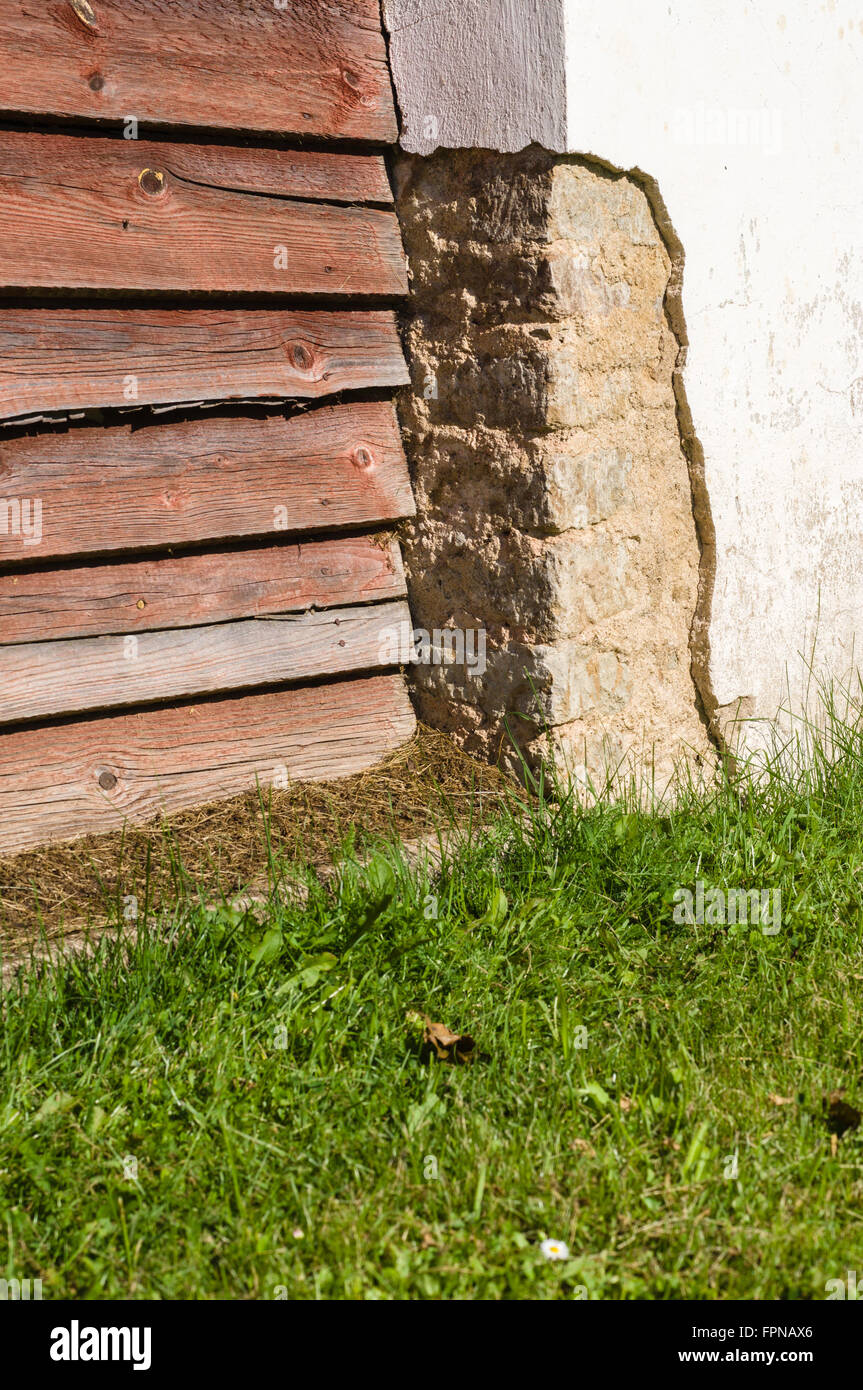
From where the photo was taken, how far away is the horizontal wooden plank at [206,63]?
2629 mm

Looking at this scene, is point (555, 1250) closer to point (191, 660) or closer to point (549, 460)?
point (191, 660)

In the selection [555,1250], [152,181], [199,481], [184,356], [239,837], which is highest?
[152,181]

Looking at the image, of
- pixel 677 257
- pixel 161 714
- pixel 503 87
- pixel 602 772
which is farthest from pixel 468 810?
pixel 503 87

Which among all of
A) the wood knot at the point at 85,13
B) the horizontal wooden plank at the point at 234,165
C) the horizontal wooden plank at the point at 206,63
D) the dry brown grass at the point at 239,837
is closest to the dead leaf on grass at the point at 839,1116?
the dry brown grass at the point at 239,837

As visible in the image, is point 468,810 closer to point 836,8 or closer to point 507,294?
point 507,294

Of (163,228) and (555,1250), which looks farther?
(163,228)

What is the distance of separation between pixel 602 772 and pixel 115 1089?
155cm

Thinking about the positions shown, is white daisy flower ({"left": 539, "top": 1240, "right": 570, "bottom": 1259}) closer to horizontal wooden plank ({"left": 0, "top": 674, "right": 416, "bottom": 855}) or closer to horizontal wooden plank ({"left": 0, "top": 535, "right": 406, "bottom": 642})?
horizontal wooden plank ({"left": 0, "top": 674, "right": 416, "bottom": 855})

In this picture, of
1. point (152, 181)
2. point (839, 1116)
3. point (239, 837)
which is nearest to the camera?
point (839, 1116)

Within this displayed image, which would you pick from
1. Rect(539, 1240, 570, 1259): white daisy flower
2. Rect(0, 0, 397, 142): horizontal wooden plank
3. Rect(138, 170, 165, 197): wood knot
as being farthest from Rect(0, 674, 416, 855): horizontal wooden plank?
Rect(539, 1240, 570, 1259): white daisy flower

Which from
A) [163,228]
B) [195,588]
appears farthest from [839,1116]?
[163,228]

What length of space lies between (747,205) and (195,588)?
1835 mm

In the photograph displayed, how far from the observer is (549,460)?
2.93 m

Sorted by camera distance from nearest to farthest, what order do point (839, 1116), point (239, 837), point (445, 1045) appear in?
point (839, 1116) < point (445, 1045) < point (239, 837)
